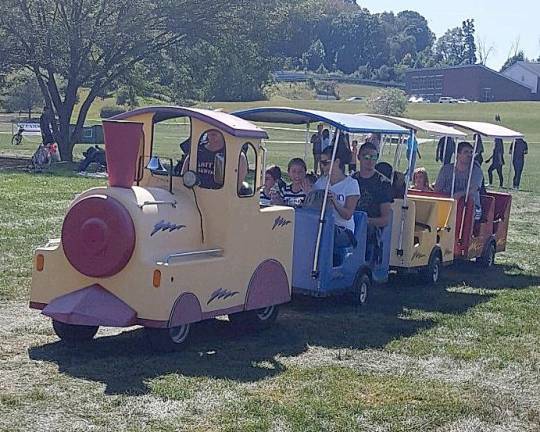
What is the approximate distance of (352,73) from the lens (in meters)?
152

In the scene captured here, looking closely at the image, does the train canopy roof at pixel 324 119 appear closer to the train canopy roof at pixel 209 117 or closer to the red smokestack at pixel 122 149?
the train canopy roof at pixel 209 117

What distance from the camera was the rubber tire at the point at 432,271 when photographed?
12734 millimetres

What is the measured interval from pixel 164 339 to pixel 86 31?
993 inches

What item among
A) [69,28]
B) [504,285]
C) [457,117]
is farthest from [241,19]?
[457,117]

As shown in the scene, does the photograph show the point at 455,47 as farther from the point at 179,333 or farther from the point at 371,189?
the point at 179,333

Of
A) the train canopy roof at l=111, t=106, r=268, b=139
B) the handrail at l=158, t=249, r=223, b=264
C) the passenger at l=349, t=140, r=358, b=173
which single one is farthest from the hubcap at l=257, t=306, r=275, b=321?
the passenger at l=349, t=140, r=358, b=173

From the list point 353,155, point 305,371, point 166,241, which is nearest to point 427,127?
point 353,155

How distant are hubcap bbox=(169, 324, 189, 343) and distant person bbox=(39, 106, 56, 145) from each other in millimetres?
24657

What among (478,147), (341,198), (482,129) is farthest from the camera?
(478,147)

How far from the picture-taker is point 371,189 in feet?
38.5

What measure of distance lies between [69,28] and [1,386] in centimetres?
2589

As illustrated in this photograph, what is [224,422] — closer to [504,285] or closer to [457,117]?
[504,285]

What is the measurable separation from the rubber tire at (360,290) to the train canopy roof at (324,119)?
1.51 metres

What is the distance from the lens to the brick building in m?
120
